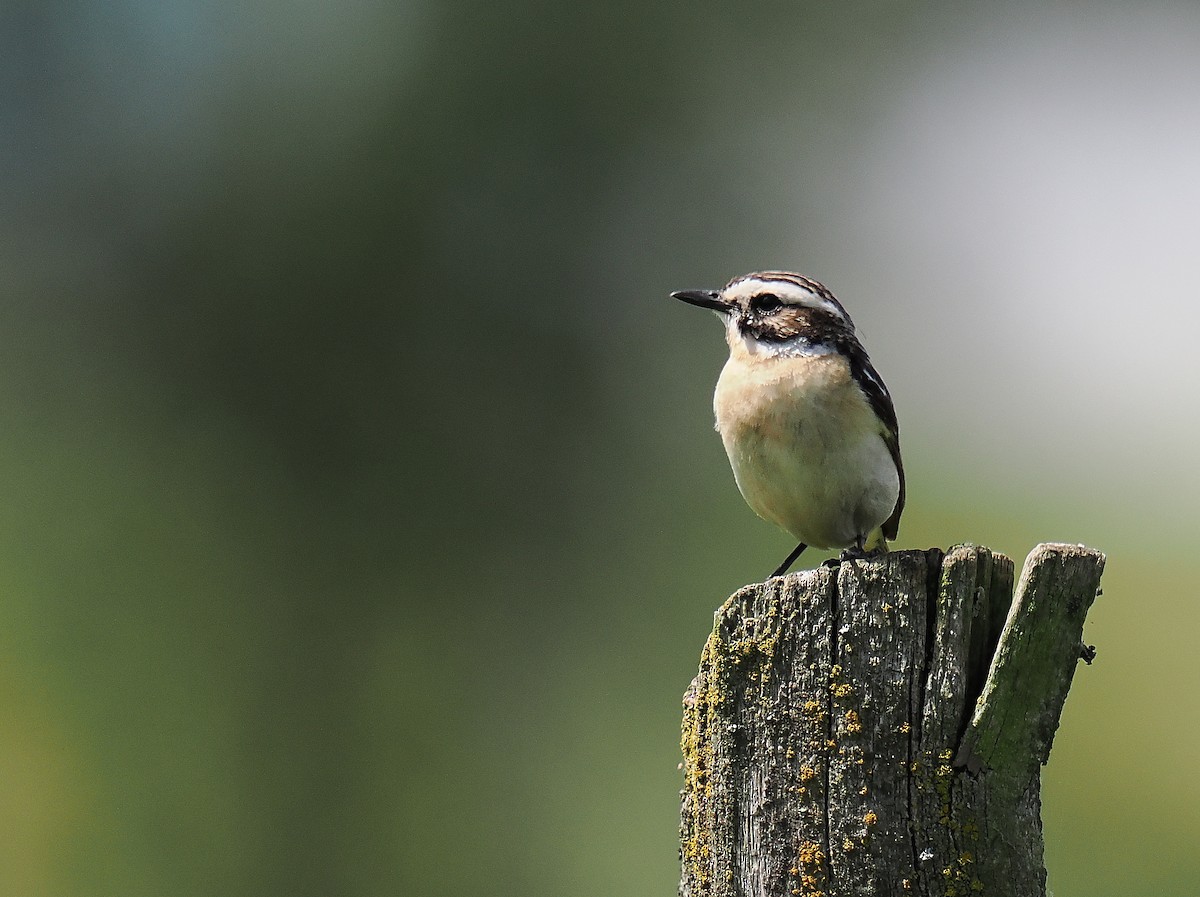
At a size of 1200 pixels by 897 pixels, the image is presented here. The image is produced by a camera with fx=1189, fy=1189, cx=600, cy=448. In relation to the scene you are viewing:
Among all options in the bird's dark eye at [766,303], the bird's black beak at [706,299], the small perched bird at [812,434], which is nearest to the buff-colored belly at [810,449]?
the small perched bird at [812,434]

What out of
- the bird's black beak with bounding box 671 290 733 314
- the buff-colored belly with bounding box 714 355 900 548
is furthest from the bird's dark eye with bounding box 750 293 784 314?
the buff-colored belly with bounding box 714 355 900 548

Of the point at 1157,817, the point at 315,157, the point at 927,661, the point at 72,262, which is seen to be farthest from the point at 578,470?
the point at 927,661

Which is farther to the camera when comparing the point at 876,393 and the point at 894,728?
the point at 876,393

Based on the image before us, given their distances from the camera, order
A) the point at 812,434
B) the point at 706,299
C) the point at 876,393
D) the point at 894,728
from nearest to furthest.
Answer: the point at 894,728
the point at 812,434
the point at 876,393
the point at 706,299

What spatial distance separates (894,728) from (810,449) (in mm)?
2273

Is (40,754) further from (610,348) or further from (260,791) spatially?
(610,348)

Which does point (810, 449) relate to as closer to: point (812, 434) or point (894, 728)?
point (812, 434)

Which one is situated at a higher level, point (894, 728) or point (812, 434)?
point (812, 434)

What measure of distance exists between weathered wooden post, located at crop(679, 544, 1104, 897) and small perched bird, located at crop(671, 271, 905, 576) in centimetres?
182

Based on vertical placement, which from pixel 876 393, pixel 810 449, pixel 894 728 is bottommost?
pixel 894 728

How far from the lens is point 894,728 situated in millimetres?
3145

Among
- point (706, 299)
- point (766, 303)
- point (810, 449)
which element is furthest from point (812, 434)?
point (706, 299)

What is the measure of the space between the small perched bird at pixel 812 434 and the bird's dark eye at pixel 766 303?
0.17m

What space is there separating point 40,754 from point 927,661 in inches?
495
